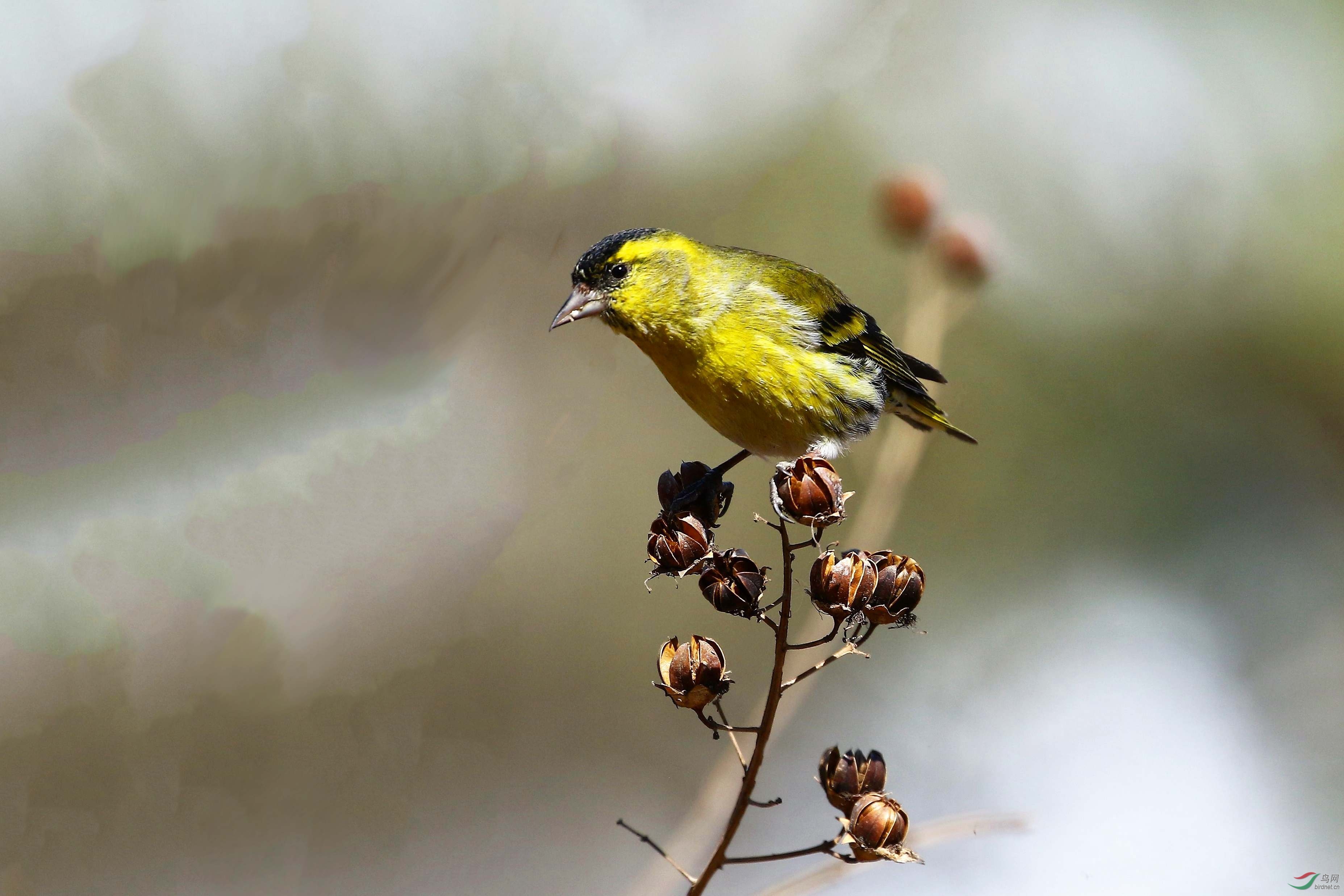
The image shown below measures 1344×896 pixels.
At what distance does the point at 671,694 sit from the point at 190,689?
1273 mm

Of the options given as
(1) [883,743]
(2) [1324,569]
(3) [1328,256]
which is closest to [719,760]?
(1) [883,743]

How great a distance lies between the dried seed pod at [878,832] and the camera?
487mm

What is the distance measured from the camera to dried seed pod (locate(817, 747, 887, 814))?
1.75 feet

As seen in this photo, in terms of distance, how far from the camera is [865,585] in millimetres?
497

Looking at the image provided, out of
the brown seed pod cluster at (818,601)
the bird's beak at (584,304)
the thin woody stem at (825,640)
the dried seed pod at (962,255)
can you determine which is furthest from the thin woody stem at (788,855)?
the dried seed pod at (962,255)

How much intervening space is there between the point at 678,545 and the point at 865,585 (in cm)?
12

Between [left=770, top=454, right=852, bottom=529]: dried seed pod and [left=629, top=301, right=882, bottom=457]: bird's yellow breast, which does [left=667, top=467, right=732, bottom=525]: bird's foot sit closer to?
[left=770, top=454, right=852, bottom=529]: dried seed pod

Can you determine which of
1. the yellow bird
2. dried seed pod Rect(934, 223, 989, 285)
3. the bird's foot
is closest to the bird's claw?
the bird's foot

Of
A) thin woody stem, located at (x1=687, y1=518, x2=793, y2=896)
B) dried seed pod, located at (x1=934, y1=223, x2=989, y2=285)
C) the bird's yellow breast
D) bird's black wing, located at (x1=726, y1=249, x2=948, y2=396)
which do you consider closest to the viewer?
thin woody stem, located at (x1=687, y1=518, x2=793, y2=896)

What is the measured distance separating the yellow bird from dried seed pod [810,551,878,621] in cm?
28

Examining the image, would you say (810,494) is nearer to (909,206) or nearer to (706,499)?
(706,499)

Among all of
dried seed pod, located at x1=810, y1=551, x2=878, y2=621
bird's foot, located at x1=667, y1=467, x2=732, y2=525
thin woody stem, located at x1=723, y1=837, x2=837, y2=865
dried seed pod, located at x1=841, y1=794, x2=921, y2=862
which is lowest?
thin woody stem, located at x1=723, y1=837, x2=837, y2=865

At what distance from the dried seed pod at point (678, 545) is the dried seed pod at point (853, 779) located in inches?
6.0

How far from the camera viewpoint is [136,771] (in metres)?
1.43
